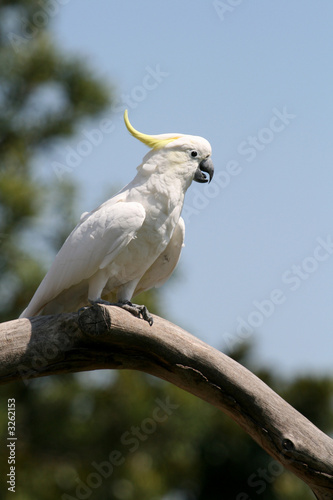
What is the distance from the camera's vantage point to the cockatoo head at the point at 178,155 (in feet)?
9.91

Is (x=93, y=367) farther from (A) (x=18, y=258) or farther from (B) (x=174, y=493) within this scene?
(B) (x=174, y=493)

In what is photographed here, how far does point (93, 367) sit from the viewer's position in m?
2.67

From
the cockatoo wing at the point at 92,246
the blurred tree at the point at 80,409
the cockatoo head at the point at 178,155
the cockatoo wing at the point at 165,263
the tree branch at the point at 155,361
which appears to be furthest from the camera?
the blurred tree at the point at 80,409

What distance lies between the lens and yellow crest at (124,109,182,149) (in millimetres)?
3066

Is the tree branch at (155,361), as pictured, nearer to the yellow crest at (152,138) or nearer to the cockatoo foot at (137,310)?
the cockatoo foot at (137,310)

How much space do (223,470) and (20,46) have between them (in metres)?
5.09

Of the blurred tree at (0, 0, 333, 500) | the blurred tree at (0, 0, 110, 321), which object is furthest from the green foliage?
the blurred tree at (0, 0, 110, 321)

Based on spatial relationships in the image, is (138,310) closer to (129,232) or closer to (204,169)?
(129,232)

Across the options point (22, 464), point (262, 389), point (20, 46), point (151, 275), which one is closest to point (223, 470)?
point (22, 464)

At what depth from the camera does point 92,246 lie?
2893 millimetres

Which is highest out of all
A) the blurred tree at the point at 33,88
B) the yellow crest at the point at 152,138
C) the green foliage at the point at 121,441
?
the yellow crest at the point at 152,138

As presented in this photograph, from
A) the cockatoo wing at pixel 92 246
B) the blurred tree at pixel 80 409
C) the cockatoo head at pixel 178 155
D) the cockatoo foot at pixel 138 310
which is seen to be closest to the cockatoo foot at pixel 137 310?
the cockatoo foot at pixel 138 310

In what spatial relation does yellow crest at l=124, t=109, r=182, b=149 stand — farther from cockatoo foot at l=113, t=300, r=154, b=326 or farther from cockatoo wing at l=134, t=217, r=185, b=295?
cockatoo foot at l=113, t=300, r=154, b=326

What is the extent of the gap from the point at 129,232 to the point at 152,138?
573mm
